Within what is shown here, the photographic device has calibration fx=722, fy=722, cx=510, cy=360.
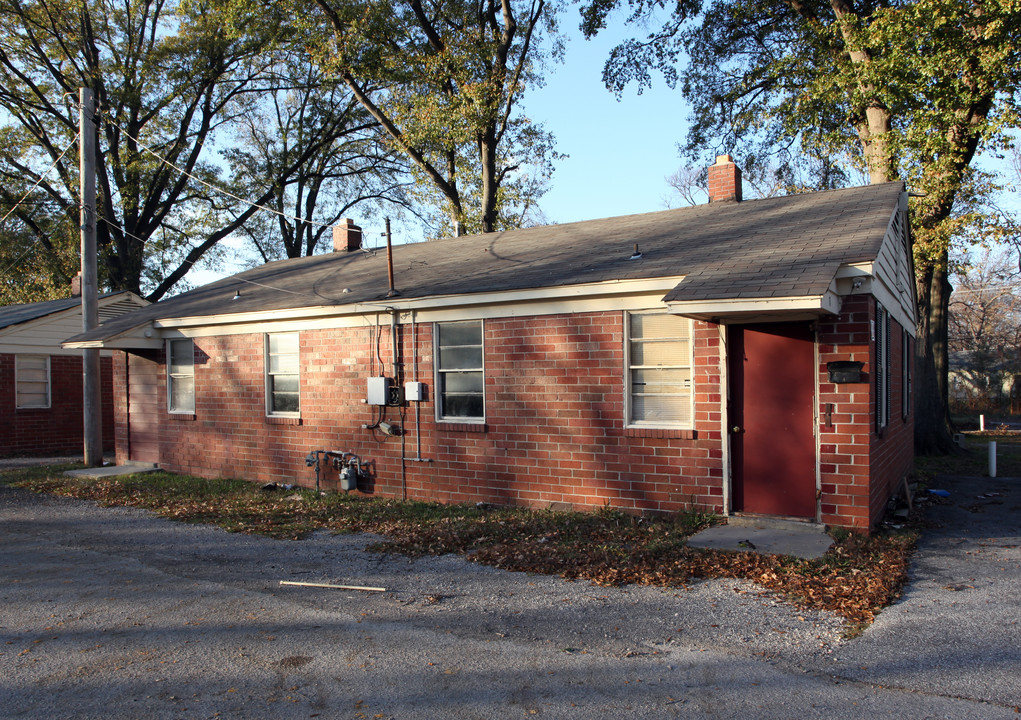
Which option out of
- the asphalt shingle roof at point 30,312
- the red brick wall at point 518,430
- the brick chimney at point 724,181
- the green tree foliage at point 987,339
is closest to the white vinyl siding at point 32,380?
the asphalt shingle roof at point 30,312

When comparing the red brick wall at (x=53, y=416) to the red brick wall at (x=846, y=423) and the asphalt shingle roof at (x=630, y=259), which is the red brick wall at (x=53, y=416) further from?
the red brick wall at (x=846, y=423)

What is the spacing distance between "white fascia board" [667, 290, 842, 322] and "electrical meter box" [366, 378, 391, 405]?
15.7ft

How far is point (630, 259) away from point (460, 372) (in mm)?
2884

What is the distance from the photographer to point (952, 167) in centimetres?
1569

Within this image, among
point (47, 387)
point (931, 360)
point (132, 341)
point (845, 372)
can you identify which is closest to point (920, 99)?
point (931, 360)

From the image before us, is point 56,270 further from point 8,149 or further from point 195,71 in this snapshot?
point 195,71

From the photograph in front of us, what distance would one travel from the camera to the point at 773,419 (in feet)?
26.7

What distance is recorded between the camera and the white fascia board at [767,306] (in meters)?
6.79

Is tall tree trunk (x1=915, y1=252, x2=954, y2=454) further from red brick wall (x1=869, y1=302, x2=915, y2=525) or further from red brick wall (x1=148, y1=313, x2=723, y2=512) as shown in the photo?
red brick wall (x1=148, y1=313, x2=723, y2=512)

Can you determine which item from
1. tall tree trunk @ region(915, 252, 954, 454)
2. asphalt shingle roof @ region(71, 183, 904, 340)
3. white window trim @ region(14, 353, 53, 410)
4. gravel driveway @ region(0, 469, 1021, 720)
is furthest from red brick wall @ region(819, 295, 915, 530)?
white window trim @ region(14, 353, 53, 410)

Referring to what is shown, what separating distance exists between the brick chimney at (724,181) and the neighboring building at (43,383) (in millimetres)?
16732

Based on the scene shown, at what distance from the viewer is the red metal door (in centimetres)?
795

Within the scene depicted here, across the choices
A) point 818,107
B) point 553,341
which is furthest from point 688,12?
point 553,341

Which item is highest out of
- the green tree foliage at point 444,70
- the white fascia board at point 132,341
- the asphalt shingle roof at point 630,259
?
the green tree foliage at point 444,70
